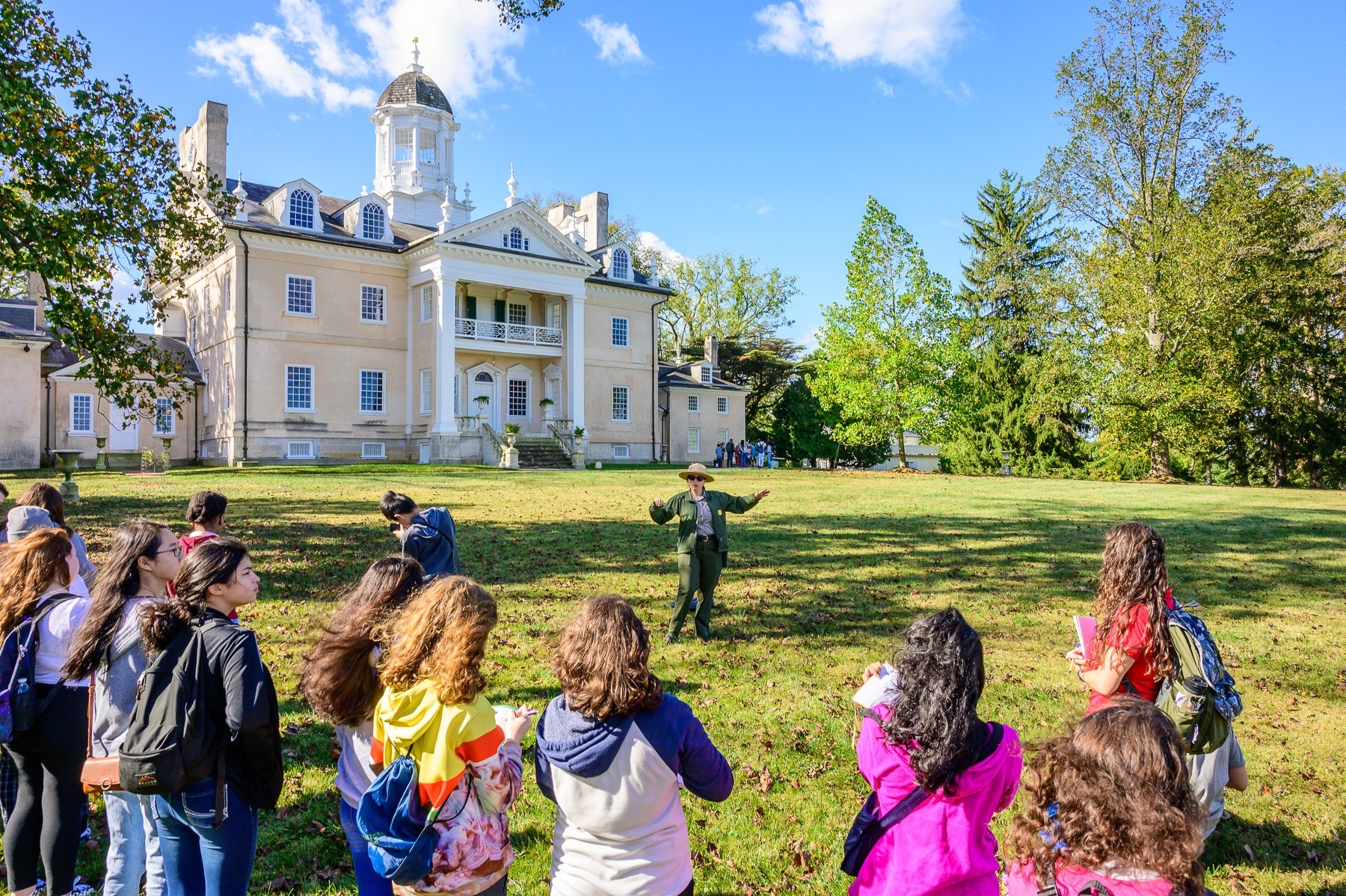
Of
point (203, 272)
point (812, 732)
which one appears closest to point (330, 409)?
point (203, 272)

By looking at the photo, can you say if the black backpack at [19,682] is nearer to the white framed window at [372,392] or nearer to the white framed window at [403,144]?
the white framed window at [372,392]

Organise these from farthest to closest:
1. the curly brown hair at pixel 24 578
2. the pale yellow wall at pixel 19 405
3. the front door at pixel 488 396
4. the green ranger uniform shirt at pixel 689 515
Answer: the front door at pixel 488 396
the pale yellow wall at pixel 19 405
the green ranger uniform shirt at pixel 689 515
the curly brown hair at pixel 24 578

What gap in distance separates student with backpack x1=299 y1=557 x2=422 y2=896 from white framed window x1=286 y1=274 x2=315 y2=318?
3243 centimetres

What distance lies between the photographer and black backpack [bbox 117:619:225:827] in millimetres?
2918

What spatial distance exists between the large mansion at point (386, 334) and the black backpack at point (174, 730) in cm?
2977

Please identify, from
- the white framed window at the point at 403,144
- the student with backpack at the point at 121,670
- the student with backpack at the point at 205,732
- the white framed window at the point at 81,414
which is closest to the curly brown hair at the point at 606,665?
the student with backpack at the point at 205,732

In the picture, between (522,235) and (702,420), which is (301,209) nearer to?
(522,235)

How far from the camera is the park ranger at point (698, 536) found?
26.0ft

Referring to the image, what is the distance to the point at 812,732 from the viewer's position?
6148 mm

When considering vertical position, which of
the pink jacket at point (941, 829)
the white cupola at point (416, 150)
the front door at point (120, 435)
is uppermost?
the white cupola at point (416, 150)

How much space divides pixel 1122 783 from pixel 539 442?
32441 millimetres

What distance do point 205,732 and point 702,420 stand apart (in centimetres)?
4229

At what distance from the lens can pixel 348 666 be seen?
2.97m

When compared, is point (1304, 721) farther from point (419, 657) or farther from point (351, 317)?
point (351, 317)
